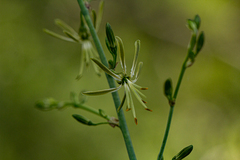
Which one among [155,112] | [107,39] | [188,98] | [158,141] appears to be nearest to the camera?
[107,39]

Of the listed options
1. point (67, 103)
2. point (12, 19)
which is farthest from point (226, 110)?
point (12, 19)

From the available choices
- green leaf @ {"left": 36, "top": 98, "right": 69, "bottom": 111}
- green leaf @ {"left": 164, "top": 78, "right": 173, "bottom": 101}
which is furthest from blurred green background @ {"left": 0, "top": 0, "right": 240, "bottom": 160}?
green leaf @ {"left": 164, "top": 78, "right": 173, "bottom": 101}

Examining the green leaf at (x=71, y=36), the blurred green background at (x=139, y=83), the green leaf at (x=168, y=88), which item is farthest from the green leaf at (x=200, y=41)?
the blurred green background at (x=139, y=83)

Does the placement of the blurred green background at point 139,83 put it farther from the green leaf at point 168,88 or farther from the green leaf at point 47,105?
the green leaf at point 168,88

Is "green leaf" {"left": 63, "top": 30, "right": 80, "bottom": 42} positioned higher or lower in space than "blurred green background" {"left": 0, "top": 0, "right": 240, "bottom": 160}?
lower

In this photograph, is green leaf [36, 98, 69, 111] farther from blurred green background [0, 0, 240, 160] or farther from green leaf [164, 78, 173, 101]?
blurred green background [0, 0, 240, 160]

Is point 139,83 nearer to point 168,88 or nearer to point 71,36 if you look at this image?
point 71,36

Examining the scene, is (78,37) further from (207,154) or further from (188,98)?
(188,98)

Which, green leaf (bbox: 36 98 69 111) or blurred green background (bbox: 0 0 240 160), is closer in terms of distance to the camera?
green leaf (bbox: 36 98 69 111)
